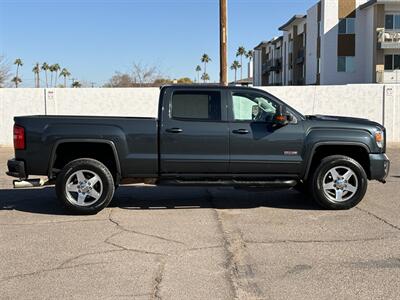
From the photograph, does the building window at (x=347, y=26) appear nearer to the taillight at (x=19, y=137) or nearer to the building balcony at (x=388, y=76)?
the building balcony at (x=388, y=76)

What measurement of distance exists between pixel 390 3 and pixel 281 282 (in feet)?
147

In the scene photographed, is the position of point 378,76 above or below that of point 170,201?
above

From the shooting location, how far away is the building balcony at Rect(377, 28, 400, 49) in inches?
1746

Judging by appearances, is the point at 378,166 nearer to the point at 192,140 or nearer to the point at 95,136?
the point at 192,140

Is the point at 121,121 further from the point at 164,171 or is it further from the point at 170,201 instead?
the point at 170,201

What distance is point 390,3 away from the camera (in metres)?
44.8

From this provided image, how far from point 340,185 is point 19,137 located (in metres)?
4.80

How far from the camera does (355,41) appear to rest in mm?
47812

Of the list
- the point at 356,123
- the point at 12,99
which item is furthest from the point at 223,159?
the point at 12,99

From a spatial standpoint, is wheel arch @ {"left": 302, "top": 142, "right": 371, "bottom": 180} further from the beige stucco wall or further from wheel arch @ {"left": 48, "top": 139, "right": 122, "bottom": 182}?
the beige stucco wall

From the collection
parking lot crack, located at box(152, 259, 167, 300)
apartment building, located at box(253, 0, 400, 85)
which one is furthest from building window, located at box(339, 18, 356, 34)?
parking lot crack, located at box(152, 259, 167, 300)

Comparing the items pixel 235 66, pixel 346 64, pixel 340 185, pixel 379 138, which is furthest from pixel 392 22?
pixel 235 66

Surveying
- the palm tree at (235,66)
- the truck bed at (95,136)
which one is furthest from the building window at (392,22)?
the palm tree at (235,66)

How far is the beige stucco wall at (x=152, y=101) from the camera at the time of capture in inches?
749
